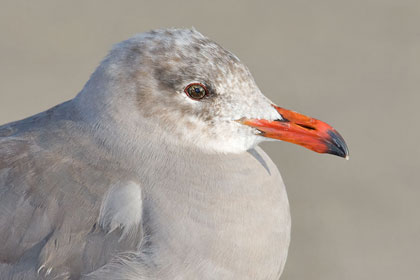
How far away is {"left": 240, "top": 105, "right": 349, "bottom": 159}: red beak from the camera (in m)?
2.74

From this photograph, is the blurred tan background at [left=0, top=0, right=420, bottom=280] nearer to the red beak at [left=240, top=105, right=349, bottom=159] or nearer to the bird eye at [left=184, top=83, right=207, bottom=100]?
the red beak at [left=240, top=105, right=349, bottom=159]

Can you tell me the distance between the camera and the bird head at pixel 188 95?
2662mm

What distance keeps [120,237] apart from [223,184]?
455 mm

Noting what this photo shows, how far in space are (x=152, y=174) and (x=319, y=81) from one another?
11.2ft

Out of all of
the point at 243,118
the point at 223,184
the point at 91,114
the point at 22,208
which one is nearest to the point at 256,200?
the point at 223,184

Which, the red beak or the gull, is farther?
the red beak

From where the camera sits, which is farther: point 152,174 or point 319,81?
point 319,81

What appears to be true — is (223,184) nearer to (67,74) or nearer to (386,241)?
(386,241)

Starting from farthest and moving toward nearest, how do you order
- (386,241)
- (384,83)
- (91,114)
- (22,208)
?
(384,83) → (386,241) → (91,114) → (22,208)

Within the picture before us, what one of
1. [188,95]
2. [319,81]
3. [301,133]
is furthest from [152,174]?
[319,81]

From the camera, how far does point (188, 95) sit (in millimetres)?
2678

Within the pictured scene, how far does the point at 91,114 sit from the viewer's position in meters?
2.70

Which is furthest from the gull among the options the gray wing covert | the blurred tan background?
the blurred tan background

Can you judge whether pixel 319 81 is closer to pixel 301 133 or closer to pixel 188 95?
pixel 301 133
